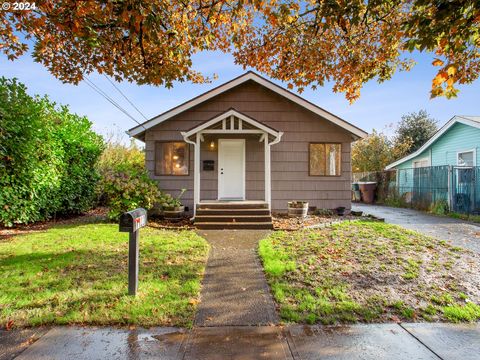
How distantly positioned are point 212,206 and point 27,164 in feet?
17.0

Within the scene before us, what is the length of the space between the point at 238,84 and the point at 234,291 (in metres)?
8.53

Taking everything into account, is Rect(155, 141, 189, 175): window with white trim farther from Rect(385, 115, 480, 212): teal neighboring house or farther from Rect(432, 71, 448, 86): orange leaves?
Rect(385, 115, 480, 212): teal neighboring house

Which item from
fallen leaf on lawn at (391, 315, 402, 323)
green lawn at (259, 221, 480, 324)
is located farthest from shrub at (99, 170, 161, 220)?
fallen leaf on lawn at (391, 315, 402, 323)

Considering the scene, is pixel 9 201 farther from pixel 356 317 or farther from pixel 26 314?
pixel 356 317

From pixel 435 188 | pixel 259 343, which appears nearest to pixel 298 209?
pixel 259 343

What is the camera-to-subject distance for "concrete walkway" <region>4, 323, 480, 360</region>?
2447 millimetres

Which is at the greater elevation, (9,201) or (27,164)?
(27,164)

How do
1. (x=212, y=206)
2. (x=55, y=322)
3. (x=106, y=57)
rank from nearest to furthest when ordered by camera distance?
(x=55, y=322), (x=106, y=57), (x=212, y=206)

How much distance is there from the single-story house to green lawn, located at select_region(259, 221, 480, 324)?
4.21 metres

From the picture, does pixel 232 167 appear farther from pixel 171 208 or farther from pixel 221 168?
pixel 171 208

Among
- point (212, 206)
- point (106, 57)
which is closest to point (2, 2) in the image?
point (106, 57)

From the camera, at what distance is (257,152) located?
1074cm

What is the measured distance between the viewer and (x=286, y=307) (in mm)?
3291

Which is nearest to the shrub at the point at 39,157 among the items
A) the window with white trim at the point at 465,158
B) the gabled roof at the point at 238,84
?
the gabled roof at the point at 238,84
